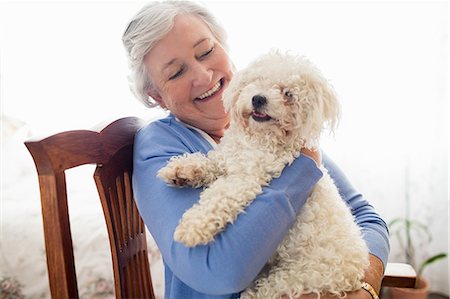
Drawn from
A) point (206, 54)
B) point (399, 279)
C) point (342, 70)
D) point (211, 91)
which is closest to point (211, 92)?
point (211, 91)

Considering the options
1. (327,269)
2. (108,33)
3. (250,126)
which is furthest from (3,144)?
(327,269)

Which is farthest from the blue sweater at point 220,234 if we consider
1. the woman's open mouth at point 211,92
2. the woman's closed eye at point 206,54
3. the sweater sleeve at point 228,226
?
the woman's closed eye at point 206,54

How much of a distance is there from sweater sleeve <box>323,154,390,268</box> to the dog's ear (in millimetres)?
392

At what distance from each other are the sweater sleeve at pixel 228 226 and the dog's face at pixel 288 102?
0.09 metres

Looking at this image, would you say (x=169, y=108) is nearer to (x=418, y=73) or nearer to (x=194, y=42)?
(x=194, y=42)

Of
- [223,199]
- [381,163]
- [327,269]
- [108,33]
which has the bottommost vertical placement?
[381,163]

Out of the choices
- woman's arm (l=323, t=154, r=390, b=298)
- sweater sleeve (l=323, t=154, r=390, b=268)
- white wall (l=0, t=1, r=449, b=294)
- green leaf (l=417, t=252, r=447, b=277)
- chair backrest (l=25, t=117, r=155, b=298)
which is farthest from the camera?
green leaf (l=417, t=252, r=447, b=277)

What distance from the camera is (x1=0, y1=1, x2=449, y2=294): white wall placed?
251 cm

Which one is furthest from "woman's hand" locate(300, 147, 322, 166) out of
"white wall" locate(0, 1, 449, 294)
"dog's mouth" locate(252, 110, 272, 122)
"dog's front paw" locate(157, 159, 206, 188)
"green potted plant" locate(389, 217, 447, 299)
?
"green potted plant" locate(389, 217, 447, 299)

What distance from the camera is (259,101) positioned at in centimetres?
109

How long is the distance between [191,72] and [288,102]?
0.35m

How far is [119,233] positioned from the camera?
1266 mm

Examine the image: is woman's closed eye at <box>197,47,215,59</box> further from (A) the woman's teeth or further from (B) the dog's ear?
(B) the dog's ear

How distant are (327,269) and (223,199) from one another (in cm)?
31
